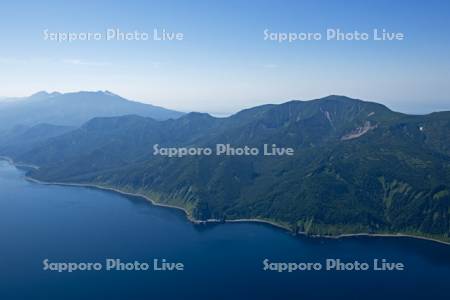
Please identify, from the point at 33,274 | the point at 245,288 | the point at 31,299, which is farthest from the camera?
the point at 33,274

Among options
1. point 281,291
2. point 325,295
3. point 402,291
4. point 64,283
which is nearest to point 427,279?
point 402,291

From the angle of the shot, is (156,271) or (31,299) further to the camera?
(156,271)

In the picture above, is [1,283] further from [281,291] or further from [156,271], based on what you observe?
[281,291]

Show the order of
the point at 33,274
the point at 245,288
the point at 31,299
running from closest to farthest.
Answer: the point at 31,299 < the point at 245,288 < the point at 33,274

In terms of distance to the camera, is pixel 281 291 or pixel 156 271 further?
pixel 156 271

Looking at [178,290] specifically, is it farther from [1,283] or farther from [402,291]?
[402,291]

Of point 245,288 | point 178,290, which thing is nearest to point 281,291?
point 245,288

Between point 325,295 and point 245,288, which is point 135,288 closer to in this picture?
point 245,288

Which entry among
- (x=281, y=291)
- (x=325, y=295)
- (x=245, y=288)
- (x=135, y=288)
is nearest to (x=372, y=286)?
(x=325, y=295)
